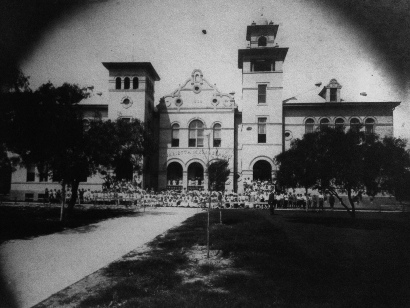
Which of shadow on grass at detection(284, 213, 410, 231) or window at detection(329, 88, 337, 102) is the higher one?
window at detection(329, 88, 337, 102)

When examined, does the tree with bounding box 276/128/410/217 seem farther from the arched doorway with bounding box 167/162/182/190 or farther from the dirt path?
the arched doorway with bounding box 167/162/182/190

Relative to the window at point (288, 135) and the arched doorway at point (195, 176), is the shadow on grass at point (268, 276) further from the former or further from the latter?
the window at point (288, 135)

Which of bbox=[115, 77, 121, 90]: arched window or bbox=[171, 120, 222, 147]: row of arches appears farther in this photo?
bbox=[171, 120, 222, 147]: row of arches

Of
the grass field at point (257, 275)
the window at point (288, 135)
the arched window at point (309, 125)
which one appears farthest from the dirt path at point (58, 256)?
the arched window at point (309, 125)

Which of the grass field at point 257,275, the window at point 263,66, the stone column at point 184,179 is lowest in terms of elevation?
the grass field at point 257,275

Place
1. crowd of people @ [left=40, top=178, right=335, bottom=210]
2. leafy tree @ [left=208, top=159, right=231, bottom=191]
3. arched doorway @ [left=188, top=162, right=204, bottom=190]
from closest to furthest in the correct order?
leafy tree @ [left=208, top=159, right=231, bottom=191]
crowd of people @ [left=40, top=178, right=335, bottom=210]
arched doorway @ [left=188, top=162, right=204, bottom=190]

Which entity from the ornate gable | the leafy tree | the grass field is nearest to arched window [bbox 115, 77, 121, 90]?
the ornate gable

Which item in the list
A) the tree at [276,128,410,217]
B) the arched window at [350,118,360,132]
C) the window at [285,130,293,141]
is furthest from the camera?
the window at [285,130,293,141]

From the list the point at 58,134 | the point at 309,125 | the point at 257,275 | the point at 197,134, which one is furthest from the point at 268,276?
the point at 309,125
